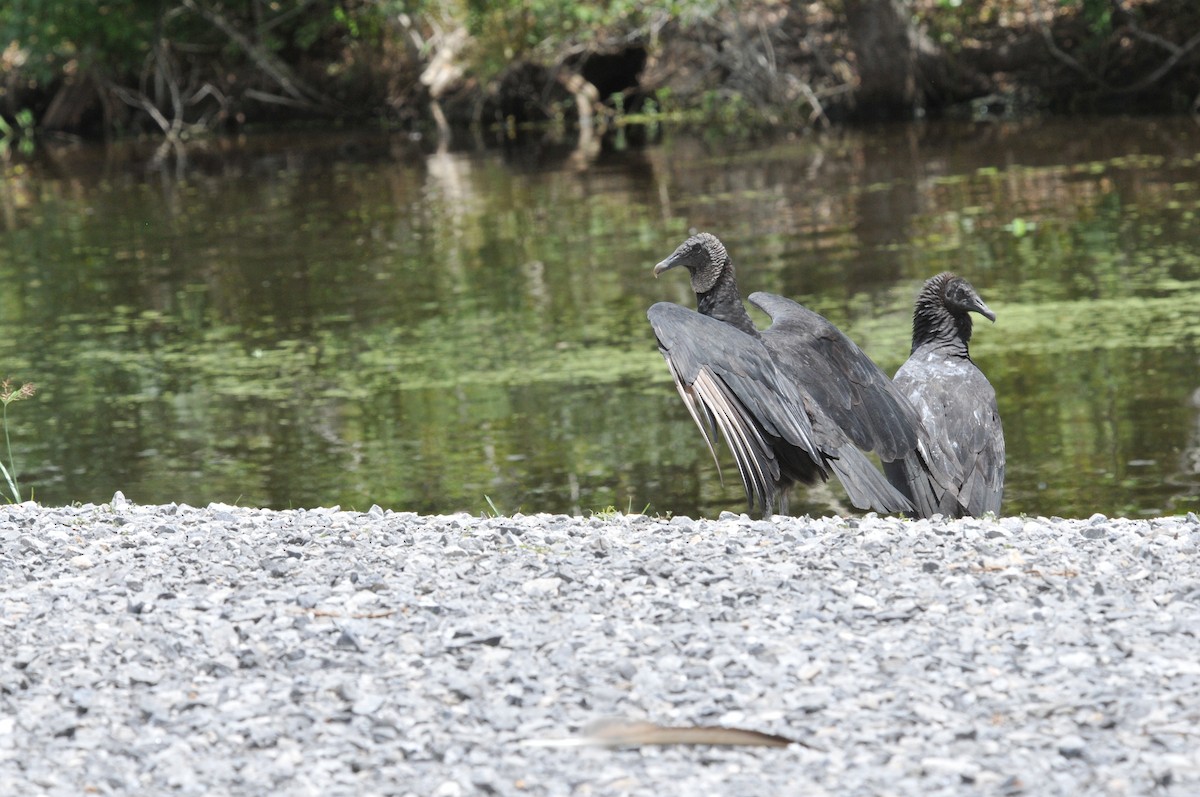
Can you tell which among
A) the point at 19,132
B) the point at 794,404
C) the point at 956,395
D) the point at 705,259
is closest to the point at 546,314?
the point at 705,259

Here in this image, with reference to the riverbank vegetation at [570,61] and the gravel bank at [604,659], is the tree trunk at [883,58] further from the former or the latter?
the gravel bank at [604,659]

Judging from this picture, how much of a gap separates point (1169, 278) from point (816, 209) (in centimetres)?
491

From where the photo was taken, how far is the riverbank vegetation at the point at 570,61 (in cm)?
2206

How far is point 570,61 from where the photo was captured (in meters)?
25.7

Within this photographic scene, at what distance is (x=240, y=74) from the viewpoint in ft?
99.1

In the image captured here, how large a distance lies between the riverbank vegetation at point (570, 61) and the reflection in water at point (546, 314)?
8.99ft

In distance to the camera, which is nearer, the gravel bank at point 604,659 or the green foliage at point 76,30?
the gravel bank at point 604,659

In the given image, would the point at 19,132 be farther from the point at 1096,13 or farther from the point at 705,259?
the point at 705,259

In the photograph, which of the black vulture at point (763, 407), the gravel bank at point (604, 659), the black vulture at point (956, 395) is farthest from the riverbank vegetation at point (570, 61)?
the gravel bank at point (604, 659)

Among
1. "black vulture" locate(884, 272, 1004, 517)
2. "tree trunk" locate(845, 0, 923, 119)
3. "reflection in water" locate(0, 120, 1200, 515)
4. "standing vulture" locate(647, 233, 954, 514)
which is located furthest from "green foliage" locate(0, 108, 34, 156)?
"standing vulture" locate(647, 233, 954, 514)

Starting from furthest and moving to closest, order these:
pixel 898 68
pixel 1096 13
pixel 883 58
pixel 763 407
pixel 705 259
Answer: pixel 898 68 → pixel 883 58 → pixel 1096 13 → pixel 705 259 → pixel 763 407

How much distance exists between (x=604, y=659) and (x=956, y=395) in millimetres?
2620

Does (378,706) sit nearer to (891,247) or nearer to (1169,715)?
(1169,715)

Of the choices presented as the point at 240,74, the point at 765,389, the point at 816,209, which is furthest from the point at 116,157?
the point at 765,389
